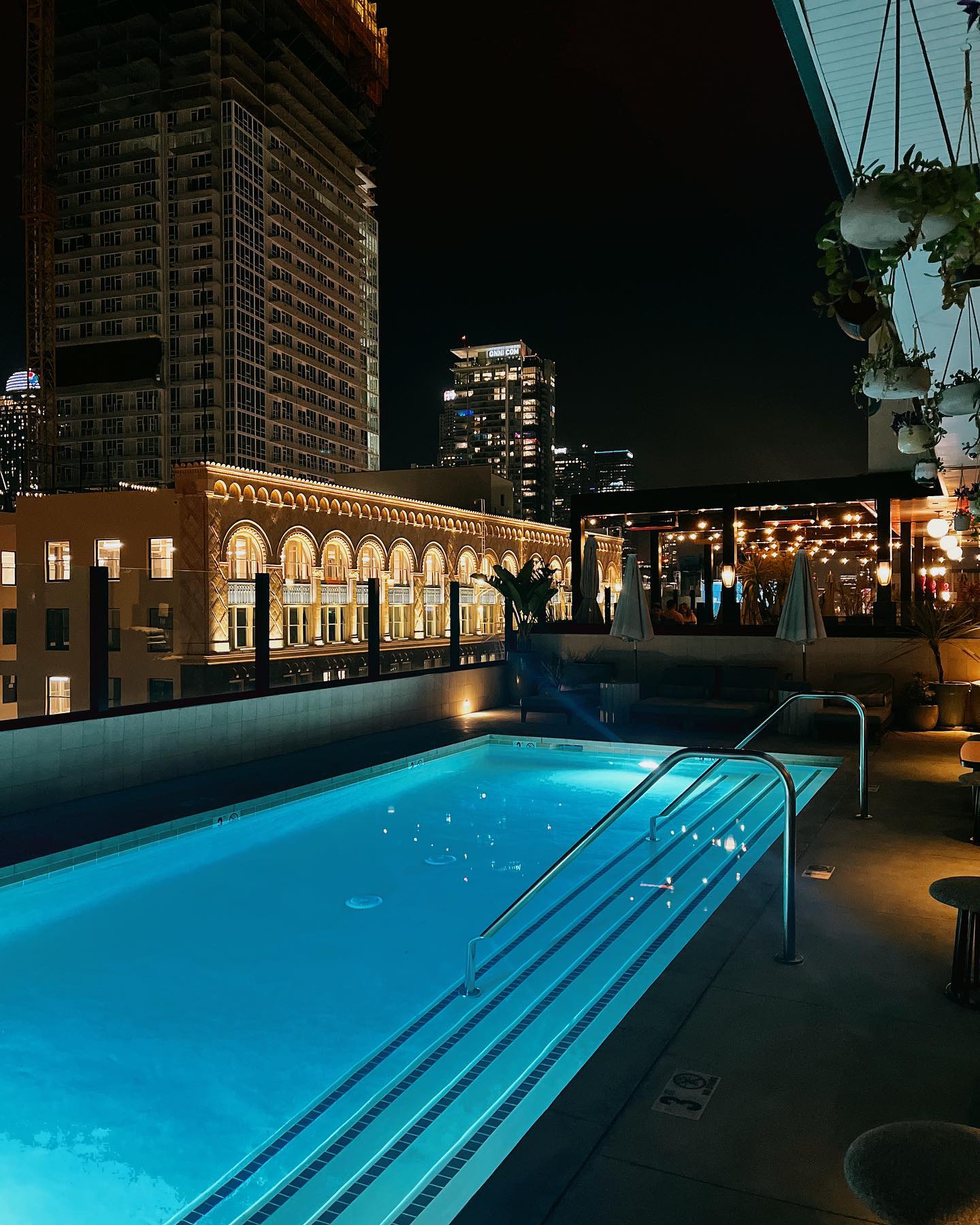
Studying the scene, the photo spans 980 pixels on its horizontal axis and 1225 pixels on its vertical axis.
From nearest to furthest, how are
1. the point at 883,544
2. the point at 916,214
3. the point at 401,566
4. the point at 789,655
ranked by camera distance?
the point at 916,214 < the point at 789,655 < the point at 883,544 < the point at 401,566

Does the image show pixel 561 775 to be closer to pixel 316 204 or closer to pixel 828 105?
pixel 828 105

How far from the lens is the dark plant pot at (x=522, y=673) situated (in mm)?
15141

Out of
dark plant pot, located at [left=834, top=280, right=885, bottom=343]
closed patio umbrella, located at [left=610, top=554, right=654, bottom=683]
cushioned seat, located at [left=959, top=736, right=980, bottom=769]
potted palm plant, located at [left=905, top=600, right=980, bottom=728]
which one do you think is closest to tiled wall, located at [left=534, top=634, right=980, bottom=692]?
potted palm plant, located at [left=905, top=600, right=980, bottom=728]

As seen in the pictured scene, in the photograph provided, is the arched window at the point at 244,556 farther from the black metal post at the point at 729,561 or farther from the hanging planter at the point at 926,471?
the hanging planter at the point at 926,471

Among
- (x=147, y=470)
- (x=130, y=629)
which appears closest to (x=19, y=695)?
(x=130, y=629)

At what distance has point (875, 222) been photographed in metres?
2.25

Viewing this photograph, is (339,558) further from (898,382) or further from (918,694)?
(898,382)

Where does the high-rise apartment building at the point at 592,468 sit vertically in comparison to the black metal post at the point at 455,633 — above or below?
above

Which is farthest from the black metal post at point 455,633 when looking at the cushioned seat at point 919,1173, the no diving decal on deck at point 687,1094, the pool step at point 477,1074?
the cushioned seat at point 919,1173

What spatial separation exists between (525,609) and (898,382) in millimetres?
12805

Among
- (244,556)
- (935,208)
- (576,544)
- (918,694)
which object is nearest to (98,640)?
(935,208)

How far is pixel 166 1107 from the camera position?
378cm

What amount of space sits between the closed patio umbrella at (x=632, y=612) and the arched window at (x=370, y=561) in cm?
1868

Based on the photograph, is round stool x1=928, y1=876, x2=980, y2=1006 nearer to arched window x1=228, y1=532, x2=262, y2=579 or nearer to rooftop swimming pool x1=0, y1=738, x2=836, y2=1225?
rooftop swimming pool x1=0, y1=738, x2=836, y2=1225
